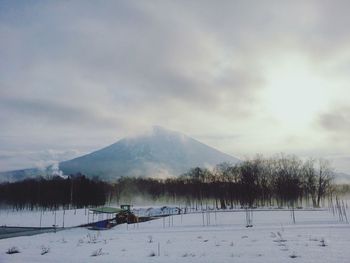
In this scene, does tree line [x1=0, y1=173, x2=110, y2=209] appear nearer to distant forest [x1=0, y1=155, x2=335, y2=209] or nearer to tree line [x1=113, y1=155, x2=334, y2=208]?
distant forest [x1=0, y1=155, x2=335, y2=209]

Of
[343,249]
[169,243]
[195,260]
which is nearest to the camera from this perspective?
[195,260]

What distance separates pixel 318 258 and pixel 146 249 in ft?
29.2

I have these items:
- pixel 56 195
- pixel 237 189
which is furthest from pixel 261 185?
pixel 56 195

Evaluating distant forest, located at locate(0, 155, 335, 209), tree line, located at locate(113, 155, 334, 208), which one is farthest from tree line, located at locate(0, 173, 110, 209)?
tree line, located at locate(113, 155, 334, 208)

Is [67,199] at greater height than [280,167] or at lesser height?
lesser

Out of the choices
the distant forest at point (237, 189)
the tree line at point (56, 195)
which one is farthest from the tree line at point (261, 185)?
the tree line at point (56, 195)

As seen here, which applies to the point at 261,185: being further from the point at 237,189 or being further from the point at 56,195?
the point at 56,195

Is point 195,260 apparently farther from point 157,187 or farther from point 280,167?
point 157,187

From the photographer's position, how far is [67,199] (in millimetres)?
110250

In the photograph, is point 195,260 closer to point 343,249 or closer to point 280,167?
point 343,249

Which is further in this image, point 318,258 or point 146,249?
point 146,249

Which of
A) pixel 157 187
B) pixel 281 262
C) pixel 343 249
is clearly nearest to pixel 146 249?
pixel 281 262

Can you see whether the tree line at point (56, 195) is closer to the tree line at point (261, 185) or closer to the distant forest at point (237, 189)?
the distant forest at point (237, 189)

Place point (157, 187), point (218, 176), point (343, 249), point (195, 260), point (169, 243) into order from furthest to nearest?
1. point (157, 187)
2. point (218, 176)
3. point (169, 243)
4. point (343, 249)
5. point (195, 260)
